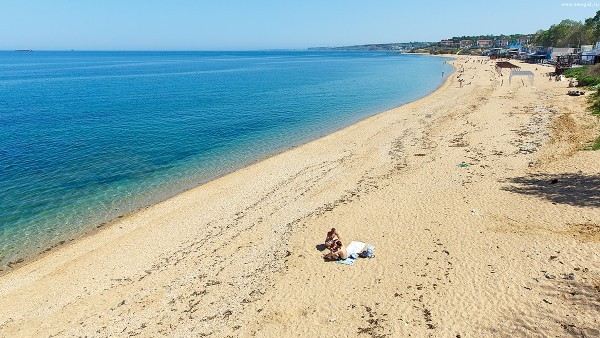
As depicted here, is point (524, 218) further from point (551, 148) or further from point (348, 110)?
point (348, 110)

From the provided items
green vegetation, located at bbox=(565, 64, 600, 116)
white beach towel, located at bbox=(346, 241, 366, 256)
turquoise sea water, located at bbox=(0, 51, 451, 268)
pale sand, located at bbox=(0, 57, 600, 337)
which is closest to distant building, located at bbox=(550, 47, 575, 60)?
green vegetation, located at bbox=(565, 64, 600, 116)

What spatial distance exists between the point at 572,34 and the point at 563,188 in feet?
448

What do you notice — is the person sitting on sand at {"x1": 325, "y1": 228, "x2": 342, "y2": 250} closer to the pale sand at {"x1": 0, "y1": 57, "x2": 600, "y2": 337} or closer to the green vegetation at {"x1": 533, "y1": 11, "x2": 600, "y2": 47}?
the pale sand at {"x1": 0, "y1": 57, "x2": 600, "y2": 337}

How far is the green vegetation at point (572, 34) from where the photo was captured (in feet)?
362

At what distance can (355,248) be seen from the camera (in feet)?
51.4

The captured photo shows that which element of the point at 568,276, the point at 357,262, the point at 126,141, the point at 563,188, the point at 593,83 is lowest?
the point at 357,262

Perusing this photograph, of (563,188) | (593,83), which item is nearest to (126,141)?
(563,188)

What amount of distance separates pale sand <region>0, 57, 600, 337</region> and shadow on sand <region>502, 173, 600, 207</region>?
0.09 metres

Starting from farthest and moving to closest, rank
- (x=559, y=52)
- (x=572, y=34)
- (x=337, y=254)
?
(x=572, y=34)
(x=559, y=52)
(x=337, y=254)

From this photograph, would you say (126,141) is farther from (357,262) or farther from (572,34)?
(572,34)

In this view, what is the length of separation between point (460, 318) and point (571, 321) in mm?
2754

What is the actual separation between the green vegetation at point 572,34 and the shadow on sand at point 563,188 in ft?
363

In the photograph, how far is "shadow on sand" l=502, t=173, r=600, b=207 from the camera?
18.3 metres

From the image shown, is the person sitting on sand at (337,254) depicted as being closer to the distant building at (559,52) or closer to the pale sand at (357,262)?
the pale sand at (357,262)
